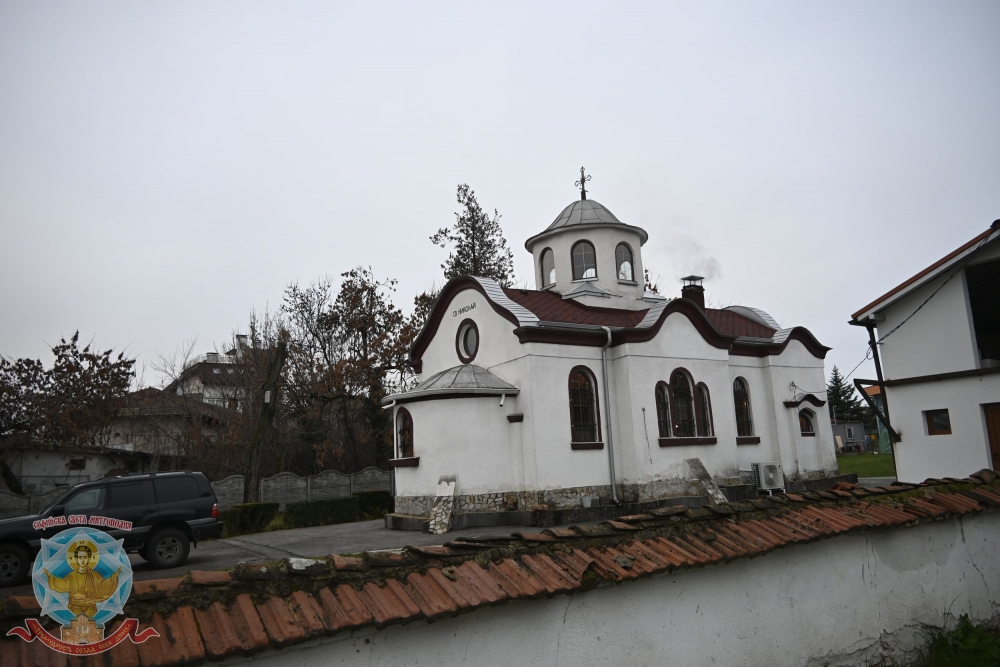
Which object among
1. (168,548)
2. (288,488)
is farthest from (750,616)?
(288,488)

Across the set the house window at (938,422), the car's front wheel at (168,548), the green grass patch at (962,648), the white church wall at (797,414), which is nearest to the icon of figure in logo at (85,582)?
the green grass patch at (962,648)

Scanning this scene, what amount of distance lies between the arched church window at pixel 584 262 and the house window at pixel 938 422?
11030mm

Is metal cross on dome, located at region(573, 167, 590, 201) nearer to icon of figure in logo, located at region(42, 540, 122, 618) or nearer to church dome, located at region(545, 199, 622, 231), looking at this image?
church dome, located at region(545, 199, 622, 231)

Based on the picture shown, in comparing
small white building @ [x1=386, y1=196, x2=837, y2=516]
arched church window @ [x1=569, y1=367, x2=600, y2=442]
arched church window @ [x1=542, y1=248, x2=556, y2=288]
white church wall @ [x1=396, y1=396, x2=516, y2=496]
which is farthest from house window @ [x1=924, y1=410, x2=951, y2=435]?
arched church window @ [x1=542, y1=248, x2=556, y2=288]

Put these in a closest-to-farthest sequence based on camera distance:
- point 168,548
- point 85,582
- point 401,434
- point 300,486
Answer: point 85,582 → point 168,548 → point 401,434 → point 300,486

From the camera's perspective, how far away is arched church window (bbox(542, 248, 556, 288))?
73.8ft

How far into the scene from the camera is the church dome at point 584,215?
2191cm

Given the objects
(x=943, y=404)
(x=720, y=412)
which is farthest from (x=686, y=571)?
(x=720, y=412)

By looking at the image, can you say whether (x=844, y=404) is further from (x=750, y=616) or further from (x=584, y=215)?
(x=750, y=616)

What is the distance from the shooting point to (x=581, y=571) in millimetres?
3799

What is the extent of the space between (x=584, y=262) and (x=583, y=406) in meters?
6.23

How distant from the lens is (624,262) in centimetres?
2217

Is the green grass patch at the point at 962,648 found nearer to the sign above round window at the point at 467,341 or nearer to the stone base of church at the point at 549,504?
the stone base of church at the point at 549,504

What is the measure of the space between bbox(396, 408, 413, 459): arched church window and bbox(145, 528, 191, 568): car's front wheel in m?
6.08
